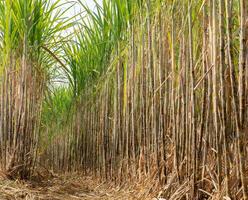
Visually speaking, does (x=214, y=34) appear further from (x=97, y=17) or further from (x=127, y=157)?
(x=97, y=17)

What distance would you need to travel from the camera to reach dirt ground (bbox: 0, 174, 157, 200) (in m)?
2.26

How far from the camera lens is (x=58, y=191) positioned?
276 centimetres

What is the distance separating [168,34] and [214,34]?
28.1 inches

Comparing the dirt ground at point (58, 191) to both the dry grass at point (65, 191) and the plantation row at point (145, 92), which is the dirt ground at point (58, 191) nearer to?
the dry grass at point (65, 191)

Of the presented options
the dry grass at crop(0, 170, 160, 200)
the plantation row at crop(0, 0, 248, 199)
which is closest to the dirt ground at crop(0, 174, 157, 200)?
the dry grass at crop(0, 170, 160, 200)

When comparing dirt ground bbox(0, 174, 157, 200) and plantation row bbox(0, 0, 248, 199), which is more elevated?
plantation row bbox(0, 0, 248, 199)

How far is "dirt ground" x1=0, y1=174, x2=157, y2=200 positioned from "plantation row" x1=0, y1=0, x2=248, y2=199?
11cm

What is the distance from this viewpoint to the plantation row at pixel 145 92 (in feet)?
4.32

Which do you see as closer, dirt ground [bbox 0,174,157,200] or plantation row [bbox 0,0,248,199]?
plantation row [bbox 0,0,248,199]

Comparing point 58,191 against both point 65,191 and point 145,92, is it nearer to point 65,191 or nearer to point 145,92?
point 65,191

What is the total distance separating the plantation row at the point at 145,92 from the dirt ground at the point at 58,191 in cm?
11

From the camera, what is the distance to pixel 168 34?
2.02 m

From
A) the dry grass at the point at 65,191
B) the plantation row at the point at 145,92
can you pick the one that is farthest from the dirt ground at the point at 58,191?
the plantation row at the point at 145,92

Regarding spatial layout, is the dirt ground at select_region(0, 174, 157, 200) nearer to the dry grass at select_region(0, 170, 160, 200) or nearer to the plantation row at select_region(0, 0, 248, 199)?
the dry grass at select_region(0, 170, 160, 200)
